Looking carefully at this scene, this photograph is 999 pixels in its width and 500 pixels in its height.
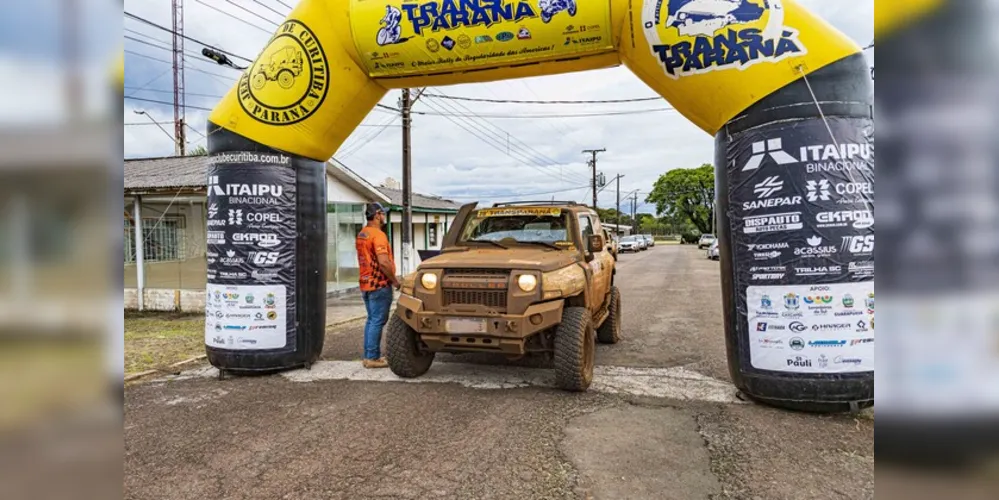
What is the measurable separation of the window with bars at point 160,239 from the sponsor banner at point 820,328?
510 inches

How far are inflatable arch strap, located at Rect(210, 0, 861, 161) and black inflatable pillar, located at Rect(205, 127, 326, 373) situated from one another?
30 centimetres

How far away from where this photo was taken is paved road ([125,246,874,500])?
3.60 meters

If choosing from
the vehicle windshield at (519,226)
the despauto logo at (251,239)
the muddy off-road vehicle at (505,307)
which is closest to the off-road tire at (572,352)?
the muddy off-road vehicle at (505,307)

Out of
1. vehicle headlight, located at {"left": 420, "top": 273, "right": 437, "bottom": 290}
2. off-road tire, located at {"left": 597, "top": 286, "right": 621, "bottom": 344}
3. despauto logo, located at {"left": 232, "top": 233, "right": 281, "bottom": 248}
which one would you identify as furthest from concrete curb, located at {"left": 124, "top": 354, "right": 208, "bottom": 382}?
off-road tire, located at {"left": 597, "top": 286, "right": 621, "bottom": 344}

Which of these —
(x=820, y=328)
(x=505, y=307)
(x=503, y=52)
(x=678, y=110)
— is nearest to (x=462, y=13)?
(x=503, y=52)

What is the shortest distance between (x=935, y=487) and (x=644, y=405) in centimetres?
448

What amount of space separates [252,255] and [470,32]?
133 inches

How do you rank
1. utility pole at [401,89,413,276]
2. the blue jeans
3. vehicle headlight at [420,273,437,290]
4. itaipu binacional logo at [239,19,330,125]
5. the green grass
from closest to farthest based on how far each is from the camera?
vehicle headlight at [420,273,437,290], itaipu binacional logo at [239,19,330,125], the blue jeans, the green grass, utility pole at [401,89,413,276]

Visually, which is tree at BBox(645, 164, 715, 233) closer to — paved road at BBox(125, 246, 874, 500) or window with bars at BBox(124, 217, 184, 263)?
window with bars at BBox(124, 217, 184, 263)

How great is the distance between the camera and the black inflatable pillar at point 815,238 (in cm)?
467

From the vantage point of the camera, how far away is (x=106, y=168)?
851mm

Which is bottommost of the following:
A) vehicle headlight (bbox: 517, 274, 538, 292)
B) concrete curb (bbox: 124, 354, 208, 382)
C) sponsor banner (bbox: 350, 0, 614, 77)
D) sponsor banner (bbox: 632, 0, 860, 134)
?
concrete curb (bbox: 124, 354, 208, 382)

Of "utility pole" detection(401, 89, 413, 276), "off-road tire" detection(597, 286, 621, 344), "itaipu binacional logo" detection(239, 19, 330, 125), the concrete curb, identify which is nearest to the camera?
"itaipu binacional logo" detection(239, 19, 330, 125)

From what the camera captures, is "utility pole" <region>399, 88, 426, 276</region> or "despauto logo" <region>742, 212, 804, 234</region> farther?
"utility pole" <region>399, 88, 426, 276</region>
